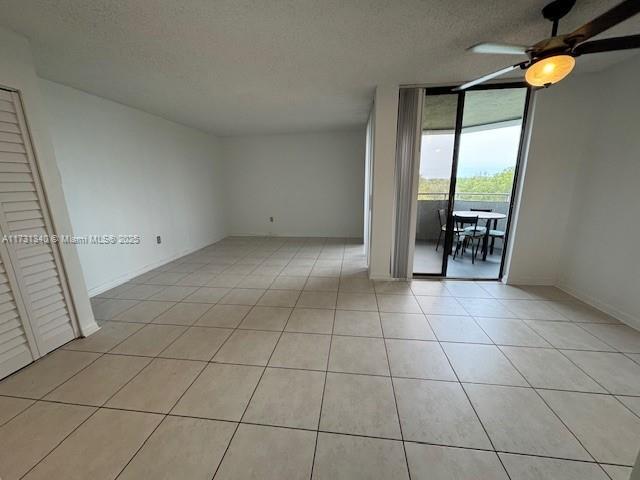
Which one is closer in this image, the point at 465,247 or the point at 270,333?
the point at 270,333

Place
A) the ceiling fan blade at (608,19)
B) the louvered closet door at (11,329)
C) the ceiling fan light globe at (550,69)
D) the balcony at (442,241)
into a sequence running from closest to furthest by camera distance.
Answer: the ceiling fan blade at (608,19)
the ceiling fan light globe at (550,69)
the louvered closet door at (11,329)
the balcony at (442,241)

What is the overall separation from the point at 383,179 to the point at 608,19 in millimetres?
2031

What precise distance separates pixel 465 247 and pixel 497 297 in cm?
214

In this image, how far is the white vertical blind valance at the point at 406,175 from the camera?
2.94 metres

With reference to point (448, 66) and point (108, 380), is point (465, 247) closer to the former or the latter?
point (448, 66)

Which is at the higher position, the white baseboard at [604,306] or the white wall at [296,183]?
the white wall at [296,183]

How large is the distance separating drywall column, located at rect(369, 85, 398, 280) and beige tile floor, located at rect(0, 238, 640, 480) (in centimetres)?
71

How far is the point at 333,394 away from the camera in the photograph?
1572 millimetres

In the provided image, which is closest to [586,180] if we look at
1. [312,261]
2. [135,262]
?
[312,261]

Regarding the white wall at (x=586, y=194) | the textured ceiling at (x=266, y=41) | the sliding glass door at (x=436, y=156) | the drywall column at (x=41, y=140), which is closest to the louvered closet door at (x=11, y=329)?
the drywall column at (x=41, y=140)

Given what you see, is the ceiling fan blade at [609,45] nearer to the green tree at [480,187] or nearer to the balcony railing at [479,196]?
the green tree at [480,187]

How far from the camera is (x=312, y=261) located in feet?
13.9

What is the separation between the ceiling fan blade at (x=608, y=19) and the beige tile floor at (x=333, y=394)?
2.10 m

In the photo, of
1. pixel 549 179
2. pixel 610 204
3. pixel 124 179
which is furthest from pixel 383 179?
pixel 124 179
